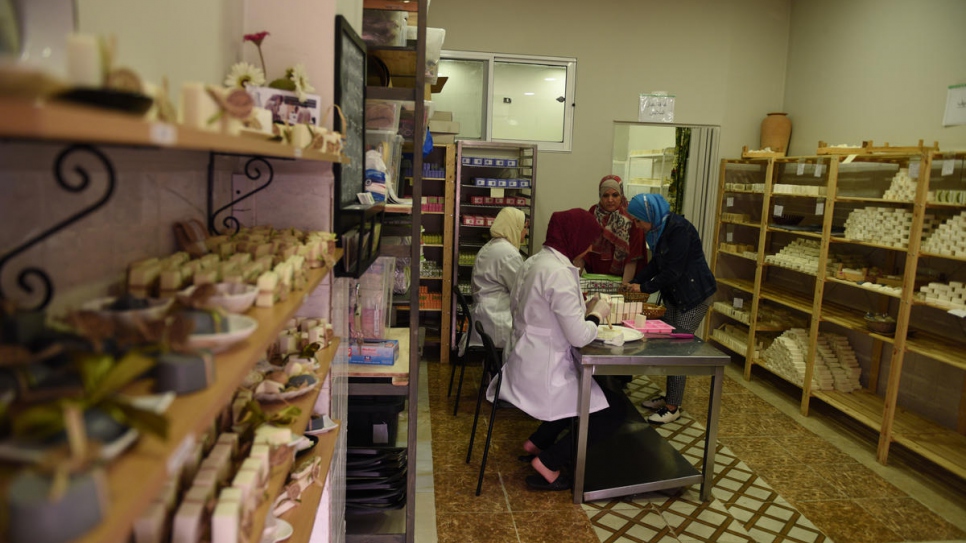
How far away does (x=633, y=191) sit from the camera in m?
7.39

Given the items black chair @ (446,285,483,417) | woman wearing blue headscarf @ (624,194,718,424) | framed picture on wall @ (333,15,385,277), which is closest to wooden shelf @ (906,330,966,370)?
woman wearing blue headscarf @ (624,194,718,424)

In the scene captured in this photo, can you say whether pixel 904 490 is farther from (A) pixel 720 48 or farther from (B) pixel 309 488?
(A) pixel 720 48

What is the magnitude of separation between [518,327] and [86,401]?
307 centimetres

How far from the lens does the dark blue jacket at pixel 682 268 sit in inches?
181

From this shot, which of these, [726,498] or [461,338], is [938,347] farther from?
[461,338]

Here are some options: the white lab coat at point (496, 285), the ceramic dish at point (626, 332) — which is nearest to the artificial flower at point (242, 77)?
the ceramic dish at point (626, 332)

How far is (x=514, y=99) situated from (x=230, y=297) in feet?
18.6

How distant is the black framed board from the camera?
198cm

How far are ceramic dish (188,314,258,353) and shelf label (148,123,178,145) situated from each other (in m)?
0.34

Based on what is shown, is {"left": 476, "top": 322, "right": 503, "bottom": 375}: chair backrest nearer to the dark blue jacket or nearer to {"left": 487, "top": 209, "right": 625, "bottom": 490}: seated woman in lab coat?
{"left": 487, "top": 209, "right": 625, "bottom": 490}: seated woman in lab coat

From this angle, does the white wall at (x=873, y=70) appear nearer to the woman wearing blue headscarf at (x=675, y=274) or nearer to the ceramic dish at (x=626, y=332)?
the woman wearing blue headscarf at (x=675, y=274)

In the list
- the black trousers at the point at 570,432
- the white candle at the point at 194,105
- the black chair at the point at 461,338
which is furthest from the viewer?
the black chair at the point at 461,338

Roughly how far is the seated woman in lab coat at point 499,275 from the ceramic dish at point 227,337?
3.73 m

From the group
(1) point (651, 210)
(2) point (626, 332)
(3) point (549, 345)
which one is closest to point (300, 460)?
(3) point (549, 345)
